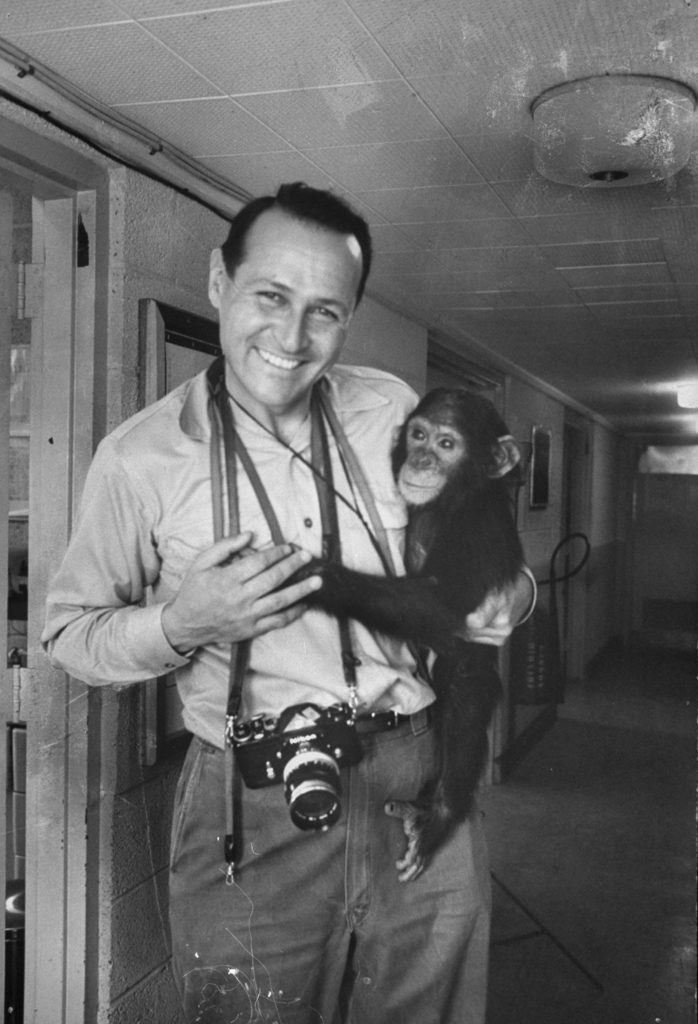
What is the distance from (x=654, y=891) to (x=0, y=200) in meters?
1.41

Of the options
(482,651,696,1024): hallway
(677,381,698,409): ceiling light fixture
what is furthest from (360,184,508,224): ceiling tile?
(482,651,696,1024): hallway

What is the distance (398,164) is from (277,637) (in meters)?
0.67

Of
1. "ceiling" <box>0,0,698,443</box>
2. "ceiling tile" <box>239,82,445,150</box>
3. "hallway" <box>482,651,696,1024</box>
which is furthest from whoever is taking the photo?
"hallway" <box>482,651,696,1024</box>

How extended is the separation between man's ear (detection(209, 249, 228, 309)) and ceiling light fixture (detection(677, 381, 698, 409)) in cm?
66

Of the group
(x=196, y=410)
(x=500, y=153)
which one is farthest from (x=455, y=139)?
(x=196, y=410)

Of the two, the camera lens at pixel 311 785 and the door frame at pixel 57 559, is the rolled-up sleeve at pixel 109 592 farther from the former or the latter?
the camera lens at pixel 311 785

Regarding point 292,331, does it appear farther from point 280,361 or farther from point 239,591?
point 239,591

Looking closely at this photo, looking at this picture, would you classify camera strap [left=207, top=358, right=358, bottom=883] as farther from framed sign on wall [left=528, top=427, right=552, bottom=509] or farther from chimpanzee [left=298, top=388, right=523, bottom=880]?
framed sign on wall [left=528, top=427, right=552, bottom=509]

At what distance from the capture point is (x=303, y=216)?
1270 millimetres

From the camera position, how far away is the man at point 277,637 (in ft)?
4.16

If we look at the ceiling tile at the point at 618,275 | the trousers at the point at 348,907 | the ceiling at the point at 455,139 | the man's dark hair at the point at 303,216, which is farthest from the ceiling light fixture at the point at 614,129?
the trousers at the point at 348,907

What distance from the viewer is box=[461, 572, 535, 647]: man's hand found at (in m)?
1.31

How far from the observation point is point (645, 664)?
4.45ft

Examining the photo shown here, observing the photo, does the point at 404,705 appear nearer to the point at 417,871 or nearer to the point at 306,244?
the point at 417,871
